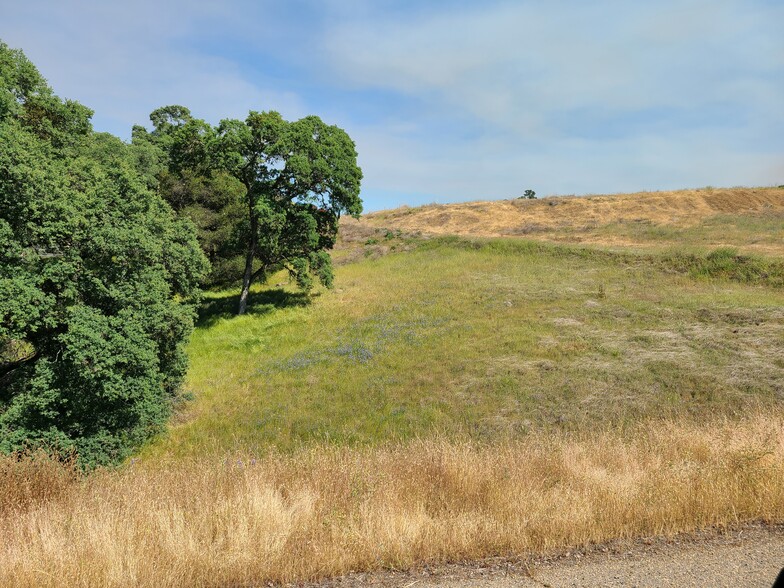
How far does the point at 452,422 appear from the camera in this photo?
14.9 metres

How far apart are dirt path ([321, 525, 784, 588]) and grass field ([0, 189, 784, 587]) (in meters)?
0.21

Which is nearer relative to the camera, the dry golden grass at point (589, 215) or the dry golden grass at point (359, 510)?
the dry golden grass at point (359, 510)

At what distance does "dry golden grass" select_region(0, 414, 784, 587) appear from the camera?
4180 millimetres

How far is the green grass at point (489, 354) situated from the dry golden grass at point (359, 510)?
4.75 meters

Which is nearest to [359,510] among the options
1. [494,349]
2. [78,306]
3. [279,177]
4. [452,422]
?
[452,422]

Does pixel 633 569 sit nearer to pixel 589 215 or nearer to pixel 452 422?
pixel 452 422

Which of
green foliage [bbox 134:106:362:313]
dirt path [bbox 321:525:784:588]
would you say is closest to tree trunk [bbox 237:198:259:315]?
green foliage [bbox 134:106:362:313]

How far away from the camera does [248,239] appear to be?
32.3 m

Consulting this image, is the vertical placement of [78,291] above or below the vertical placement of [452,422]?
above

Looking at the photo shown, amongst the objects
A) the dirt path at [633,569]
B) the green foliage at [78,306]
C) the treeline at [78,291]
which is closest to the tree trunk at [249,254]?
the treeline at [78,291]

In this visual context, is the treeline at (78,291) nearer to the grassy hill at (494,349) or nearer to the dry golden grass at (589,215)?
the grassy hill at (494,349)

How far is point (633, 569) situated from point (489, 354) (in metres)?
16.8

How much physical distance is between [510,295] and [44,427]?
24713mm

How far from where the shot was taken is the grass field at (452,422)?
15.0ft
